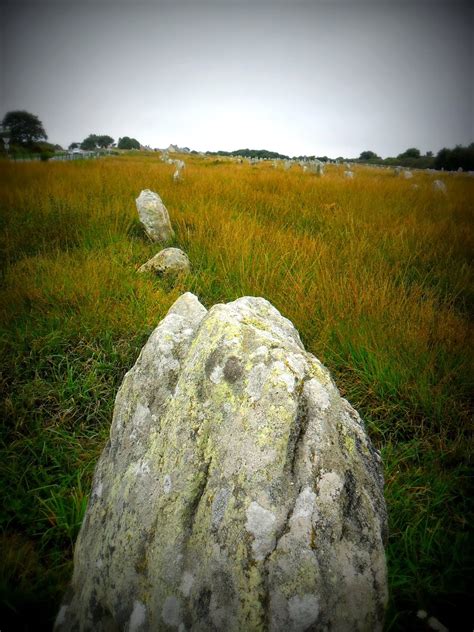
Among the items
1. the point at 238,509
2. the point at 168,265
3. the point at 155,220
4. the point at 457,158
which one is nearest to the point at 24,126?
the point at 155,220

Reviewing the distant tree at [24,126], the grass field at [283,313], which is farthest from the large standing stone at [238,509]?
the distant tree at [24,126]

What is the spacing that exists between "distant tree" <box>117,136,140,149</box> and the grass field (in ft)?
223

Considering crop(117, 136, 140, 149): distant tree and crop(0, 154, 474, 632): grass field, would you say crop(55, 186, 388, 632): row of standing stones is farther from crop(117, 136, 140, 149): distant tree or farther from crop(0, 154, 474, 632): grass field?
crop(117, 136, 140, 149): distant tree

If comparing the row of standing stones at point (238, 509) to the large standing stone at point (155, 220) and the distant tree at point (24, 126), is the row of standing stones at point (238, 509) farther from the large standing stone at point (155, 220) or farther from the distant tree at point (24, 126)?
the distant tree at point (24, 126)

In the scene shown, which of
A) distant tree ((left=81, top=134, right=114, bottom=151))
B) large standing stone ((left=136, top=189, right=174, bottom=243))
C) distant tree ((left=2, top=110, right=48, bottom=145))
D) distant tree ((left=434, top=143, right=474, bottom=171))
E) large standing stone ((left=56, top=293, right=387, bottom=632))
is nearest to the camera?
large standing stone ((left=56, top=293, right=387, bottom=632))

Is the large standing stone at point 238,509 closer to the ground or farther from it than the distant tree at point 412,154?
closer to the ground

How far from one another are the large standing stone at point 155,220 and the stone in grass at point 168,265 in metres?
1.19

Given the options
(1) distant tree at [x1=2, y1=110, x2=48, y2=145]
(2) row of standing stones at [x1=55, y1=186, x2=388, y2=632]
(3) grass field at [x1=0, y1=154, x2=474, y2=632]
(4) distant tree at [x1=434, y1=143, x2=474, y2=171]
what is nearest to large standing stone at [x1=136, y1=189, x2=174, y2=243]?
(3) grass field at [x1=0, y1=154, x2=474, y2=632]

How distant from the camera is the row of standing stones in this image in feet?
3.20

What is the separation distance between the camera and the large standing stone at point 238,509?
3.20 ft

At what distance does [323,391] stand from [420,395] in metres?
1.68

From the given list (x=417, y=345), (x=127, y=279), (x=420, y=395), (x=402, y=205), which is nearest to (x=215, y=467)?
(x=420, y=395)

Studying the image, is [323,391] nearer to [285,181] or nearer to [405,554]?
[405,554]

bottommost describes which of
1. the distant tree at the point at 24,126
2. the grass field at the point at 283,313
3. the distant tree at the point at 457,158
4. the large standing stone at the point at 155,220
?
the grass field at the point at 283,313
